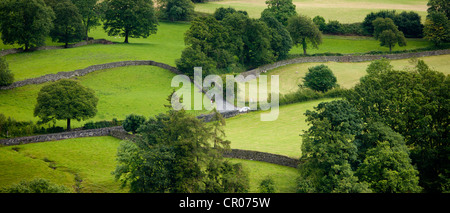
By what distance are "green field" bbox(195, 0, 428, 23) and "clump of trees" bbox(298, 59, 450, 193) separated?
75191mm

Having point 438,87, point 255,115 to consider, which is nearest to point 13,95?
point 255,115

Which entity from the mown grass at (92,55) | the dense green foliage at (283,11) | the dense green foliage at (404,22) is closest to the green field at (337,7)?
the dense green foliage at (404,22)

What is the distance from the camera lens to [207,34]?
89.8 meters

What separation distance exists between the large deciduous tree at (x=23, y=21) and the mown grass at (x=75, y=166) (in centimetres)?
4005

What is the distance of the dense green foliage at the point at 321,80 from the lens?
271 feet

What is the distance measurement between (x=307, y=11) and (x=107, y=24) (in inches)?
2234

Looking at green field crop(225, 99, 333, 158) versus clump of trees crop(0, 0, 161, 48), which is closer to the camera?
green field crop(225, 99, 333, 158)

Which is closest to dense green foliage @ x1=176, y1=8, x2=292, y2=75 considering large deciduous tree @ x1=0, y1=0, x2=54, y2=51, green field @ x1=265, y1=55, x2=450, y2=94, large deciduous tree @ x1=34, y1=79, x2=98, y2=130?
green field @ x1=265, y1=55, x2=450, y2=94

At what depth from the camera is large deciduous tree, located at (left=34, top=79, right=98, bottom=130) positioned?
202ft

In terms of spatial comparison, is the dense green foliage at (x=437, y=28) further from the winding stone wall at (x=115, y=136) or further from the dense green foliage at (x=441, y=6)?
the winding stone wall at (x=115, y=136)

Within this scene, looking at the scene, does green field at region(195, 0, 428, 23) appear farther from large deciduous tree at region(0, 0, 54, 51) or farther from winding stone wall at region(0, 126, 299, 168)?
winding stone wall at region(0, 126, 299, 168)

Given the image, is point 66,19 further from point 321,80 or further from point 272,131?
point 272,131

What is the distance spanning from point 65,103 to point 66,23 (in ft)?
134

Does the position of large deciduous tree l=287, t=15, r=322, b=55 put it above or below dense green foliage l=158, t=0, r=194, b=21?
below
